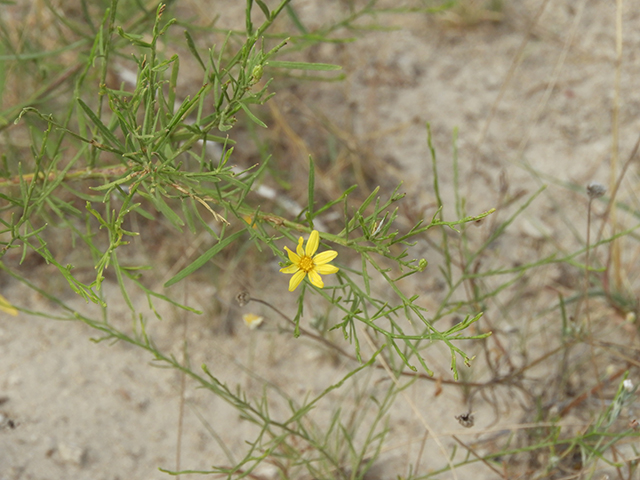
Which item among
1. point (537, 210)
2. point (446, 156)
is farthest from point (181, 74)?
point (537, 210)

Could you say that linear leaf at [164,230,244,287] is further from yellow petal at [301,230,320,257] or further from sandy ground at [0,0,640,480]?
sandy ground at [0,0,640,480]

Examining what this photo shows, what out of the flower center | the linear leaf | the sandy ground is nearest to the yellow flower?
the flower center

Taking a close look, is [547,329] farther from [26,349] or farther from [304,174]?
[26,349]

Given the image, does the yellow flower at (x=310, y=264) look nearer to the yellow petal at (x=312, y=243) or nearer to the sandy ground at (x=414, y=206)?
the yellow petal at (x=312, y=243)

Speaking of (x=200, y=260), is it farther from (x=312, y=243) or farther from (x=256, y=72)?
(x=256, y=72)

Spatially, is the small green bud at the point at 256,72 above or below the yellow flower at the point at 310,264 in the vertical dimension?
above

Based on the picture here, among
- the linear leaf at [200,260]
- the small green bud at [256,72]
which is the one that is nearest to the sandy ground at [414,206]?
the linear leaf at [200,260]

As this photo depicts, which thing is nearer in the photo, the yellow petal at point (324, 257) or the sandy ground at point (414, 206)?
the yellow petal at point (324, 257)
